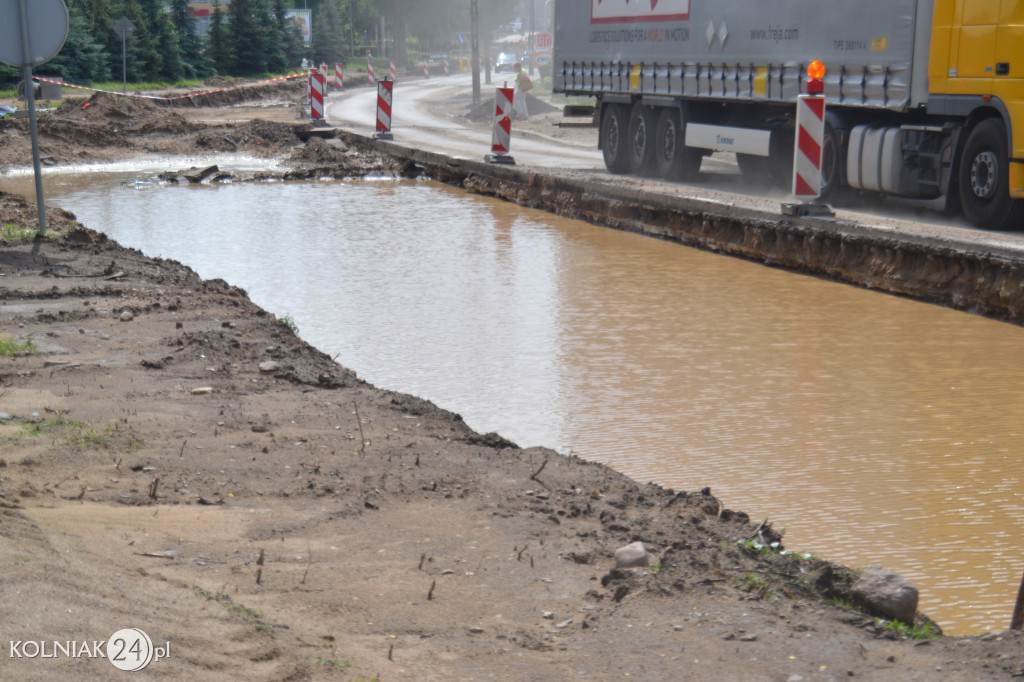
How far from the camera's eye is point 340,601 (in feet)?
11.2

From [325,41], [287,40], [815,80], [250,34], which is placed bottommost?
[815,80]

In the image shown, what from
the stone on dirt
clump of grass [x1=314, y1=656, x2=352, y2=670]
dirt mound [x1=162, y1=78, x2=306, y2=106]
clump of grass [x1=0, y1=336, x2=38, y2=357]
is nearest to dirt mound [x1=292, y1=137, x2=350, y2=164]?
clump of grass [x1=0, y1=336, x2=38, y2=357]

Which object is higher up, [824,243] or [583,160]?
[583,160]

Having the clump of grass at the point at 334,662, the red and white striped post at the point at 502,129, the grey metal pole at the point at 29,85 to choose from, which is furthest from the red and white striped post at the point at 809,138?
the clump of grass at the point at 334,662

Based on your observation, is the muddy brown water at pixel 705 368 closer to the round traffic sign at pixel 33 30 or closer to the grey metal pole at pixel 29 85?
the grey metal pole at pixel 29 85

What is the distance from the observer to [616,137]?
59.6 ft

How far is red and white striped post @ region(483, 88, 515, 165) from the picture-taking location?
56.9 feet

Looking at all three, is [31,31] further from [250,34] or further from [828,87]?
[250,34]

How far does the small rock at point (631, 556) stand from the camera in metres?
3.65

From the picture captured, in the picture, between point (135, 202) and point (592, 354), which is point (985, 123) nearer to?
point (592, 354)

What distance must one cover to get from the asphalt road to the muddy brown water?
2.86 ft

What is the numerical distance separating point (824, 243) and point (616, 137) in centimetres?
831

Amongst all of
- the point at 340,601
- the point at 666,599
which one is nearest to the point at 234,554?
the point at 340,601

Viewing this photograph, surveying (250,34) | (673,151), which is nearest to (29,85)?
(673,151)
